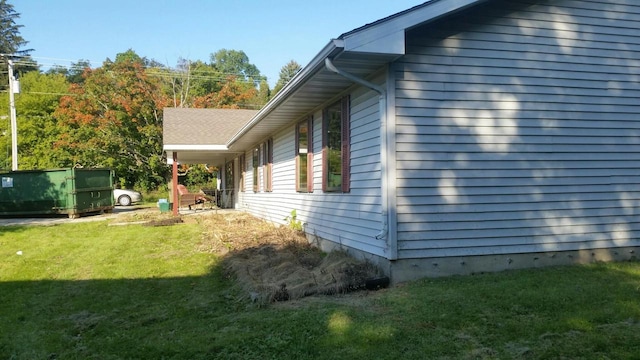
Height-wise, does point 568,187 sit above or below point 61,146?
below

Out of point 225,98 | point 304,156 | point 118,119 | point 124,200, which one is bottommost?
point 124,200

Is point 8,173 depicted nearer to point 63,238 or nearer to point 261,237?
point 63,238

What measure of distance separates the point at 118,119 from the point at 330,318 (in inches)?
1257

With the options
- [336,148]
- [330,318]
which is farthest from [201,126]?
[330,318]

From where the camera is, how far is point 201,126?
62.3ft

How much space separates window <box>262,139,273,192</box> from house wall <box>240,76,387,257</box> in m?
1.89

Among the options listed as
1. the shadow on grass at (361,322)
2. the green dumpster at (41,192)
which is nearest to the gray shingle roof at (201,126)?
the green dumpster at (41,192)

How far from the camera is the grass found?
384 cm

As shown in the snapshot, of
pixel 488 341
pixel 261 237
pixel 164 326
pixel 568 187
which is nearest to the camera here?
pixel 488 341

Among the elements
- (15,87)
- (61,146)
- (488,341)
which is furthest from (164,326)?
(61,146)

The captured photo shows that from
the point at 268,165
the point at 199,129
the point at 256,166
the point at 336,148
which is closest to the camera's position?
the point at 336,148

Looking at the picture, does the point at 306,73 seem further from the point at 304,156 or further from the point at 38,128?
the point at 38,128

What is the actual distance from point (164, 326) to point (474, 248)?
3970mm

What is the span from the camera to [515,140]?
6.48 meters
